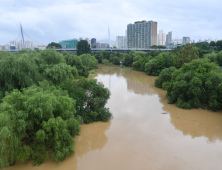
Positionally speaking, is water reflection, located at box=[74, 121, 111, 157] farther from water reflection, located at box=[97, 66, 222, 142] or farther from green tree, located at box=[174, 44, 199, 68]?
green tree, located at box=[174, 44, 199, 68]

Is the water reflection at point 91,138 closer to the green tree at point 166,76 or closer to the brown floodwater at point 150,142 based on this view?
the brown floodwater at point 150,142

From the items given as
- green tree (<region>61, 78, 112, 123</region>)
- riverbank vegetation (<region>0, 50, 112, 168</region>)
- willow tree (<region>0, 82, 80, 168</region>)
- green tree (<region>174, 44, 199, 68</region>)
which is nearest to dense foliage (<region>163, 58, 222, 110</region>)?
green tree (<region>61, 78, 112, 123</region>)

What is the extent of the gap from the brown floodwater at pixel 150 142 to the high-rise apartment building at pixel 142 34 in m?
66.2

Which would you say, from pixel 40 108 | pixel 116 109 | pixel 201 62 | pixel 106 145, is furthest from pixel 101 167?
pixel 201 62

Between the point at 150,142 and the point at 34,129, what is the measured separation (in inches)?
208

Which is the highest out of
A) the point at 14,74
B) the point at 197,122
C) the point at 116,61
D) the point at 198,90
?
the point at 116,61

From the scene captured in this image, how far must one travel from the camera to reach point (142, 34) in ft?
255

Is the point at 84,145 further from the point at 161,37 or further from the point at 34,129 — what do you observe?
the point at 161,37

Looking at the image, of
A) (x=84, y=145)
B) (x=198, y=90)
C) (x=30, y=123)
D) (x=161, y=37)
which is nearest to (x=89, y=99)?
(x=84, y=145)

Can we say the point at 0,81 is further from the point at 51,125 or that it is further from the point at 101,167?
the point at 101,167

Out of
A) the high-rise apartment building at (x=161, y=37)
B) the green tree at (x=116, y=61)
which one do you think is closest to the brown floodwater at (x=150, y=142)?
the green tree at (x=116, y=61)

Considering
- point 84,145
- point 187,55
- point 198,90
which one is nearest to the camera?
point 84,145

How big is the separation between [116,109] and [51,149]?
6770 millimetres

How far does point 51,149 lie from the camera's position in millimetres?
7473
